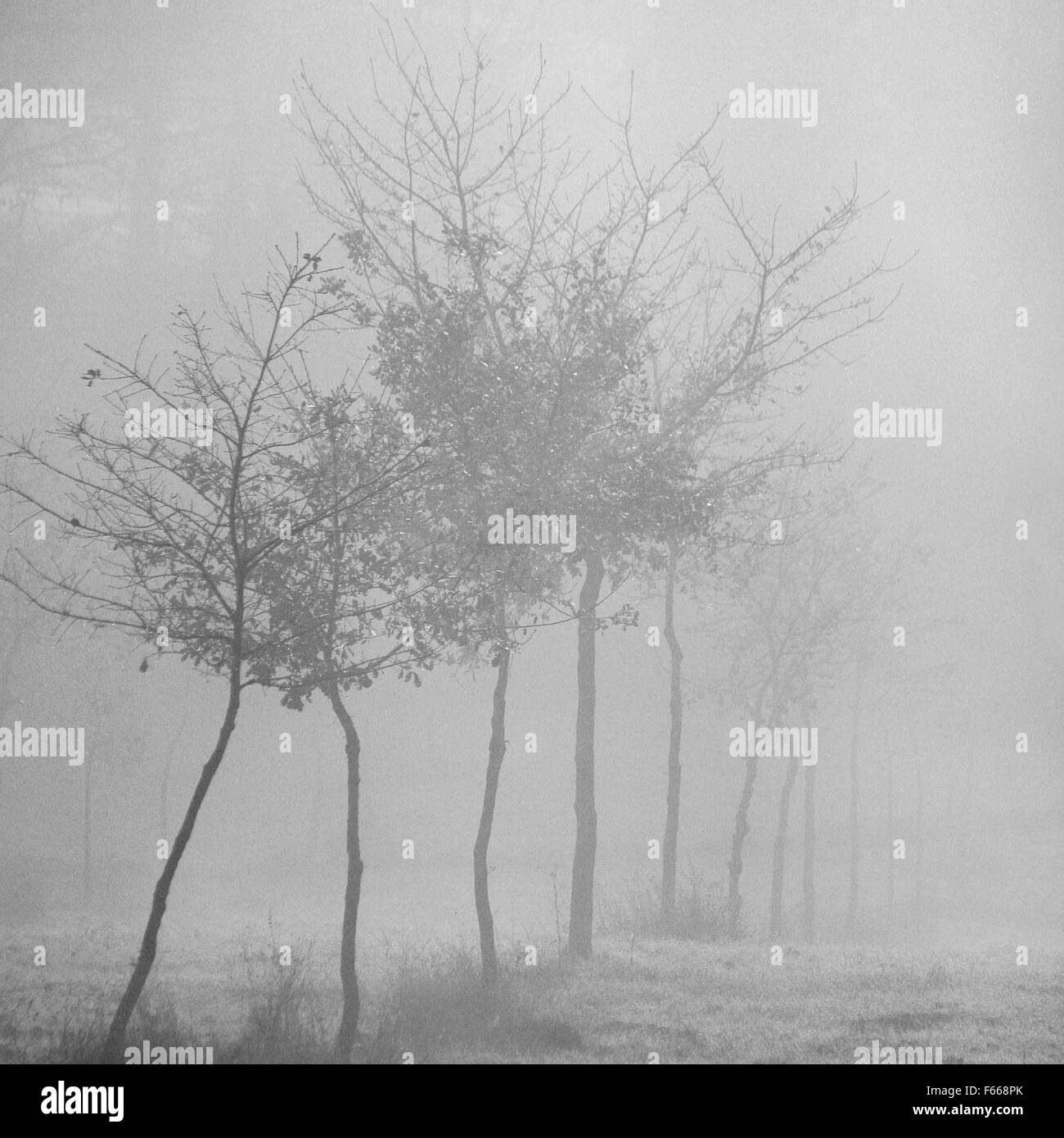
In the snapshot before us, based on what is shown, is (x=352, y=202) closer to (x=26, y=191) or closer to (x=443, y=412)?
(x=443, y=412)

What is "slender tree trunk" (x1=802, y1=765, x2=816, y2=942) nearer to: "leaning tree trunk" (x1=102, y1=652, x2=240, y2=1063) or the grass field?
the grass field

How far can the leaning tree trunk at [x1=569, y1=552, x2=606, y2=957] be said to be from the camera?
16422 mm

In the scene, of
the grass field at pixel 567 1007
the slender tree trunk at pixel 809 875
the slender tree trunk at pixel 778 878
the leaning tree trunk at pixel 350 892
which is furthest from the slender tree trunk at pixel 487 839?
the slender tree trunk at pixel 809 875

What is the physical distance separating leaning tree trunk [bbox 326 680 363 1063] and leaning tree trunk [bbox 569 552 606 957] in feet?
16.7

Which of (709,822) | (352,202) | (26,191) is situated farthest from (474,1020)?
(26,191)

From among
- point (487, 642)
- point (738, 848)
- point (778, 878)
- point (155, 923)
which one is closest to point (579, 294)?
point (487, 642)

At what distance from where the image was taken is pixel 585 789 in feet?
57.8

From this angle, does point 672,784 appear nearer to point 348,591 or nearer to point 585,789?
point 585,789

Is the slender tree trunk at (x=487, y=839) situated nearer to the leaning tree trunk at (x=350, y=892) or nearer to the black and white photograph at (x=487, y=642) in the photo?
the black and white photograph at (x=487, y=642)

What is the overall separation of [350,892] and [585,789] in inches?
281

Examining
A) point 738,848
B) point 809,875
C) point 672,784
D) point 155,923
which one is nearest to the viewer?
point 155,923

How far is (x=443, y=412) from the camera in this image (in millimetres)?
13375

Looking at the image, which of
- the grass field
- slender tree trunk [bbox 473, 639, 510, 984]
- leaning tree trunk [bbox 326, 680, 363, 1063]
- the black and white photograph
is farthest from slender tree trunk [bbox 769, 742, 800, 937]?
leaning tree trunk [bbox 326, 680, 363, 1063]
